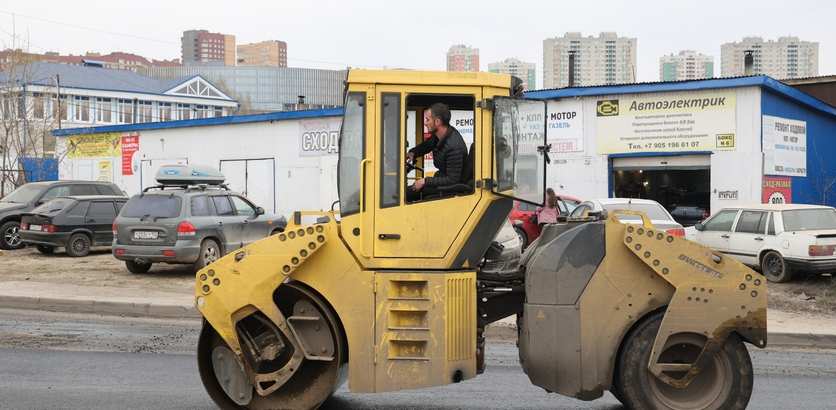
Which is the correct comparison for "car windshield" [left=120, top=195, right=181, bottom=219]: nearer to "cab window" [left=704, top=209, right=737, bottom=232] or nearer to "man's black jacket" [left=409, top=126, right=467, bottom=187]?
"cab window" [left=704, top=209, right=737, bottom=232]

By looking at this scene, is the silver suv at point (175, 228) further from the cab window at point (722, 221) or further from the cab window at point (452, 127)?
the cab window at point (452, 127)

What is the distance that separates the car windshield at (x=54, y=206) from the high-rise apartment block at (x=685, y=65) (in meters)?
65.9

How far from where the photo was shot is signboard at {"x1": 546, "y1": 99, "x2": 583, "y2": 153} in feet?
81.1

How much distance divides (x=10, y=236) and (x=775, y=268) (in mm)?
17652

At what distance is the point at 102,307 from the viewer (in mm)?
13180

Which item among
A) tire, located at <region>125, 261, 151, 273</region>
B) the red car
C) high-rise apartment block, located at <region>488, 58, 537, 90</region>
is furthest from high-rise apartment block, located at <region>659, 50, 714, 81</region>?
tire, located at <region>125, 261, 151, 273</region>

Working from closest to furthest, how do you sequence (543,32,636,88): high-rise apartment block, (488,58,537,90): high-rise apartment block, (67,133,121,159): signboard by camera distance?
(67,133,121,159): signboard → (488,58,537,90): high-rise apartment block → (543,32,636,88): high-rise apartment block

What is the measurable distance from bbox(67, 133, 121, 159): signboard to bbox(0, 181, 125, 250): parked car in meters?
13.6

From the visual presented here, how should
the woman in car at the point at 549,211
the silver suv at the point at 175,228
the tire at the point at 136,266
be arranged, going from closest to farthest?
the silver suv at the point at 175,228
the tire at the point at 136,266
the woman in car at the point at 549,211

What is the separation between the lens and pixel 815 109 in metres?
24.7

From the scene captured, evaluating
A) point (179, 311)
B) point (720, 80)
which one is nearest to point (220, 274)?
point (179, 311)

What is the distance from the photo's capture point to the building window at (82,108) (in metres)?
74.0

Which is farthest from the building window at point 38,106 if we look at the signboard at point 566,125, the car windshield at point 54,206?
the signboard at point 566,125

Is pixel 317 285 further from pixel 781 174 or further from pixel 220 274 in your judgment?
pixel 781 174
